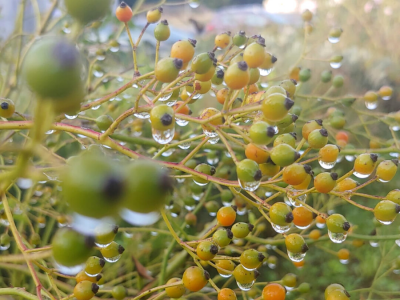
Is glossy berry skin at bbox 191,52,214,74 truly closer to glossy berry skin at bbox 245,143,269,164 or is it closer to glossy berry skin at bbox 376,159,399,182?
glossy berry skin at bbox 245,143,269,164

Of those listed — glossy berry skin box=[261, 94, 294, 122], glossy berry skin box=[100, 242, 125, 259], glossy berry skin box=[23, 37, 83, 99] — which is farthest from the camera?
glossy berry skin box=[100, 242, 125, 259]

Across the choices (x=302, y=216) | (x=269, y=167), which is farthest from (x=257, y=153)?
(x=302, y=216)

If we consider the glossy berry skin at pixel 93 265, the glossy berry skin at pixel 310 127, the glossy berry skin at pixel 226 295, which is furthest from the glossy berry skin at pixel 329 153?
the glossy berry skin at pixel 93 265

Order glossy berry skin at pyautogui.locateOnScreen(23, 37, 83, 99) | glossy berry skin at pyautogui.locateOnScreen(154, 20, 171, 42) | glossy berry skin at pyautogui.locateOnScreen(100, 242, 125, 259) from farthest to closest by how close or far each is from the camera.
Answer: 1. glossy berry skin at pyautogui.locateOnScreen(154, 20, 171, 42)
2. glossy berry skin at pyautogui.locateOnScreen(100, 242, 125, 259)
3. glossy berry skin at pyautogui.locateOnScreen(23, 37, 83, 99)

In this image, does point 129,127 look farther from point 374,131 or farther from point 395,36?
point 395,36

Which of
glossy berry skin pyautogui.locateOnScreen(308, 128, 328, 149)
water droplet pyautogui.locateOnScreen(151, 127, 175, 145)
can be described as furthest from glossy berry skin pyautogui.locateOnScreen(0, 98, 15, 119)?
glossy berry skin pyautogui.locateOnScreen(308, 128, 328, 149)

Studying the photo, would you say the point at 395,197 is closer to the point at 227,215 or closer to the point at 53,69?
the point at 227,215
